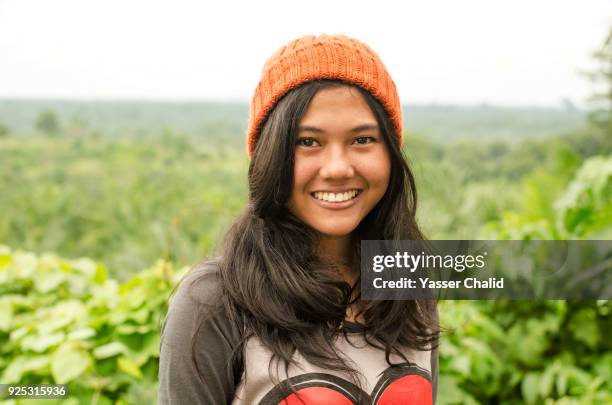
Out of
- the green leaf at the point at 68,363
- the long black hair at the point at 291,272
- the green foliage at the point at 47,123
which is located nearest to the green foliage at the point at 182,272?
the green leaf at the point at 68,363

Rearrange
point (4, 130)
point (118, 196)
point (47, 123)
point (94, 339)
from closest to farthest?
point (94, 339) < point (118, 196) < point (4, 130) < point (47, 123)

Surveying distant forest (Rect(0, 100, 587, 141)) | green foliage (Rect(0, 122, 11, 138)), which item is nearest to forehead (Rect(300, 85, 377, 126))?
distant forest (Rect(0, 100, 587, 141))

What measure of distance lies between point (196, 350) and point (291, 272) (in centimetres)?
30

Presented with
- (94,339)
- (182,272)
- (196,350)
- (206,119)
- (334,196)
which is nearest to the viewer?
(196,350)

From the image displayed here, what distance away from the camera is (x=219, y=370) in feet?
4.64

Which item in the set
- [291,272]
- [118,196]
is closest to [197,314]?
[291,272]

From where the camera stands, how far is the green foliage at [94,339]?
2111 millimetres

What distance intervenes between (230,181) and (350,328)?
6.31 metres

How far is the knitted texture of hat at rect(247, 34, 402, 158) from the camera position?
147 cm

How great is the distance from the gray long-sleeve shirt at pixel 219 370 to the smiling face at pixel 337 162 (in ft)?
0.99

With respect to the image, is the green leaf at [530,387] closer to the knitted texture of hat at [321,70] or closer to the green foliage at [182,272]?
the green foliage at [182,272]

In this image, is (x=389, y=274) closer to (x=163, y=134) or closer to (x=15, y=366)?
(x=15, y=366)

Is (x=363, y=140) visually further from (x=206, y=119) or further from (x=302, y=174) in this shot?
(x=206, y=119)

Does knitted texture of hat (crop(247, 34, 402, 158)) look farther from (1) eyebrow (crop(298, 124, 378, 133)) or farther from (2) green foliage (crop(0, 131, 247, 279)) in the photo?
(2) green foliage (crop(0, 131, 247, 279))
